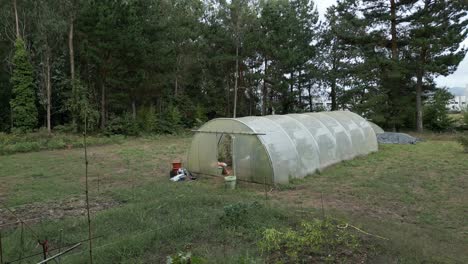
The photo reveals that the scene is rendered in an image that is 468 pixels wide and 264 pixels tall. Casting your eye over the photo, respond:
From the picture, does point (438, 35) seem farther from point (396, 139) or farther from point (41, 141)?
point (41, 141)

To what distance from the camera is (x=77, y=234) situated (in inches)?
184

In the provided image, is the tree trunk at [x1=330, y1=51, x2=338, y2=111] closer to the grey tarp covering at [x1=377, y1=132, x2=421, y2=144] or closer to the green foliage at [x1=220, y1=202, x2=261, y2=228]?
the grey tarp covering at [x1=377, y1=132, x2=421, y2=144]

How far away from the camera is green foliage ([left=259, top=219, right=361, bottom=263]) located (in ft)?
12.1

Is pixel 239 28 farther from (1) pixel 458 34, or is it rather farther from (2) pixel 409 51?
(1) pixel 458 34

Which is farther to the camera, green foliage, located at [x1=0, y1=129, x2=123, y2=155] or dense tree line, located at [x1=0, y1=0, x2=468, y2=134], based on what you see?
dense tree line, located at [x1=0, y1=0, x2=468, y2=134]

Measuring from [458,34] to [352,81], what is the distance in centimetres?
653

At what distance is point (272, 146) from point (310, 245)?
172 inches

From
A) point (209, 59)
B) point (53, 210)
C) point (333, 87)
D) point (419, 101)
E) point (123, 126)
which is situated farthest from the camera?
point (333, 87)

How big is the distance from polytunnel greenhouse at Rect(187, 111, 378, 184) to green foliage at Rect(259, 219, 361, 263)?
12.2ft

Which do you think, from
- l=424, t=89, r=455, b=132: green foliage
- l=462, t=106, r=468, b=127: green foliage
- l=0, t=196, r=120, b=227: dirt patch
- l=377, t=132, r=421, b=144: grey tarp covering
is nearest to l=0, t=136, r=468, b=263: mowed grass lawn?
l=0, t=196, r=120, b=227: dirt patch

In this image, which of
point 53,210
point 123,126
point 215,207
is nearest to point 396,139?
point 215,207

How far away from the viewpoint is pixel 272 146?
8.20m

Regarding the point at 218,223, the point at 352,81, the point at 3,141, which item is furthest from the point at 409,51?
the point at 3,141

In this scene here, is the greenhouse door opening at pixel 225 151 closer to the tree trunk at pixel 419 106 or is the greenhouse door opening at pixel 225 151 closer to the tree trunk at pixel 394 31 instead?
the tree trunk at pixel 394 31
